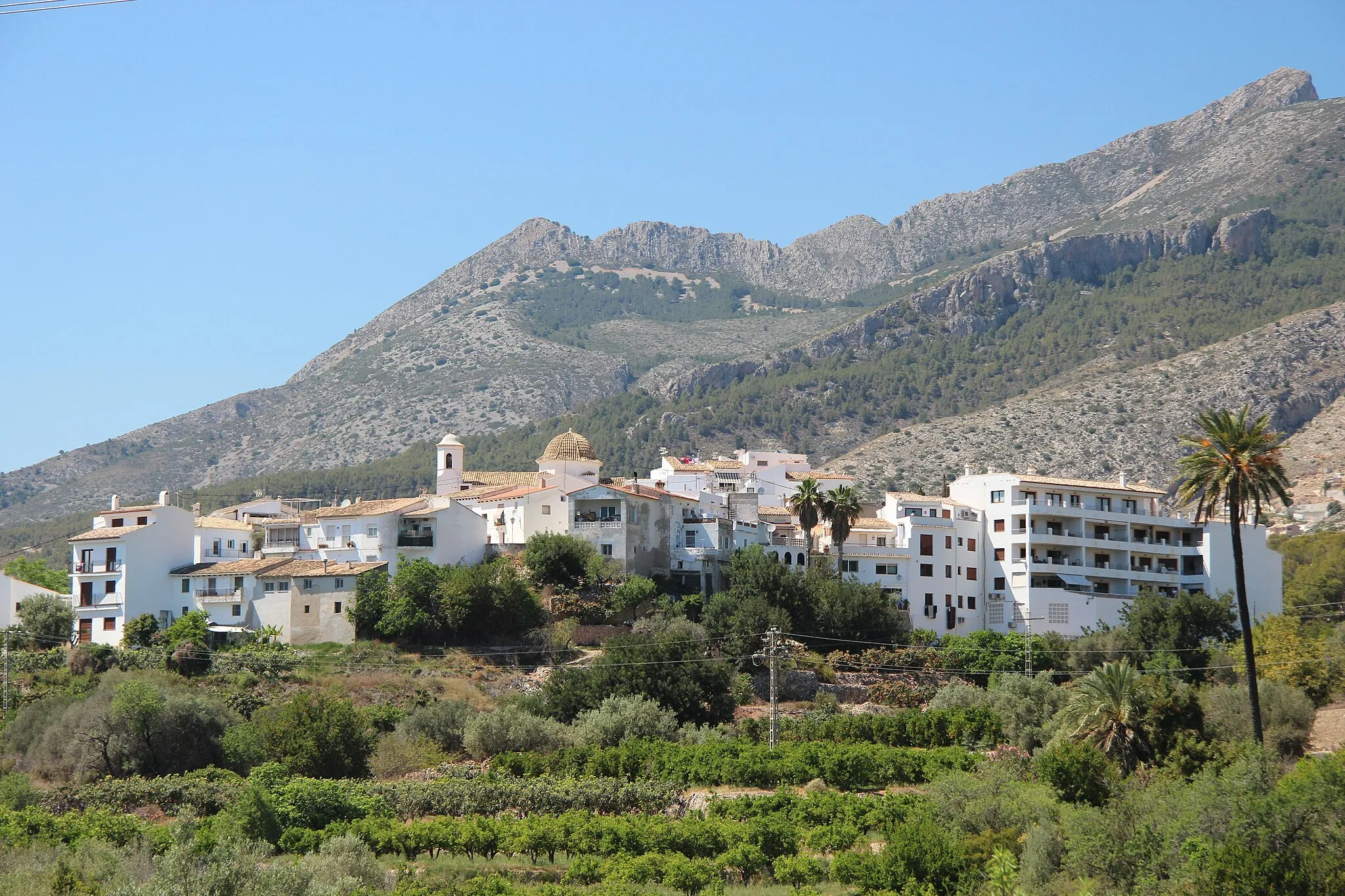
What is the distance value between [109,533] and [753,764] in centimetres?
4522

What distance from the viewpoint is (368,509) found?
8919 cm

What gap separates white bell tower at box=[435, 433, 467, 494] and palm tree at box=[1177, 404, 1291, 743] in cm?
5700

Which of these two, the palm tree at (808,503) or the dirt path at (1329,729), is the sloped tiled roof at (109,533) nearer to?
the palm tree at (808,503)

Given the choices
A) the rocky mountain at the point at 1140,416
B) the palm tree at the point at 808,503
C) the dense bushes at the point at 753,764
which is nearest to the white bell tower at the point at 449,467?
the palm tree at the point at 808,503

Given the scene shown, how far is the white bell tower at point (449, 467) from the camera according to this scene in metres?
102

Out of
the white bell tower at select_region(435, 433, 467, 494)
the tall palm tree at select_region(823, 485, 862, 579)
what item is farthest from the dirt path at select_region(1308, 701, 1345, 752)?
the white bell tower at select_region(435, 433, 467, 494)

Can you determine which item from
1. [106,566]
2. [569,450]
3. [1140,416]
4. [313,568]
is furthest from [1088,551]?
[106,566]

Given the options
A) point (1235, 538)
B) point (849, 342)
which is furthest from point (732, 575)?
point (849, 342)

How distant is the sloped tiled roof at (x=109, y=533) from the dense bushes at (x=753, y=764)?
111 ft

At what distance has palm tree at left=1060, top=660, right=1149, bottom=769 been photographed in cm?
5712

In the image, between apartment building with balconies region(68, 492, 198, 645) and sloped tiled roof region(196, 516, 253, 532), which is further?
sloped tiled roof region(196, 516, 253, 532)

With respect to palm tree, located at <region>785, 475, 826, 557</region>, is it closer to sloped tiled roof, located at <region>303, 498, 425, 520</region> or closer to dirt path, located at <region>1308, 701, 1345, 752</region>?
sloped tiled roof, located at <region>303, 498, 425, 520</region>

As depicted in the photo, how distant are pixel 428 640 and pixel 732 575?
17.8 m

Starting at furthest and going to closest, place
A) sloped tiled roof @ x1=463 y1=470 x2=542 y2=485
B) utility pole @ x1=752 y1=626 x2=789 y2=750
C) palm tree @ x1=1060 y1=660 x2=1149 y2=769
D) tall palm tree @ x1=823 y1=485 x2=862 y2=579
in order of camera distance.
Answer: sloped tiled roof @ x1=463 y1=470 x2=542 y2=485 → tall palm tree @ x1=823 y1=485 x2=862 y2=579 → utility pole @ x1=752 y1=626 x2=789 y2=750 → palm tree @ x1=1060 y1=660 x2=1149 y2=769
